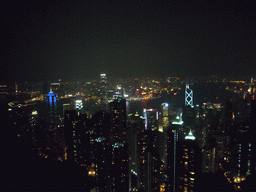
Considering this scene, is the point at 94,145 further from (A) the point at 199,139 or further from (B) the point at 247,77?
(B) the point at 247,77

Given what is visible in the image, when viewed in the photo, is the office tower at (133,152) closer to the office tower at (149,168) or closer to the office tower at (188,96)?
the office tower at (149,168)

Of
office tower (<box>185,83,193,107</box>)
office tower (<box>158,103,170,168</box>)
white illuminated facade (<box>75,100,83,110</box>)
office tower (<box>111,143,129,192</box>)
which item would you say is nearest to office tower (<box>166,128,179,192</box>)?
office tower (<box>158,103,170,168</box>)

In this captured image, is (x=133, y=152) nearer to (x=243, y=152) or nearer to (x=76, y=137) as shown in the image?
(x=76, y=137)

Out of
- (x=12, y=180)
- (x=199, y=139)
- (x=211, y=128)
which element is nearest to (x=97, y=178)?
(x=12, y=180)

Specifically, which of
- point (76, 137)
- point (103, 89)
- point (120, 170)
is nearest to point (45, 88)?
point (103, 89)

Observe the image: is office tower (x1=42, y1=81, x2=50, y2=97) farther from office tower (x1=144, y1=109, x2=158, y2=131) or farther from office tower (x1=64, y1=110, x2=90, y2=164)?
office tower (x1=144, y1=109, x2=158, y2=131)

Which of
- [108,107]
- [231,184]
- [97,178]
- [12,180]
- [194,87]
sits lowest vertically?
[97,178]

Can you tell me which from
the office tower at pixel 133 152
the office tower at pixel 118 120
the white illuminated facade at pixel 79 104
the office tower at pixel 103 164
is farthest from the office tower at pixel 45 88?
the office tower at pixel 133 152

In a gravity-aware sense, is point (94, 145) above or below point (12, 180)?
below
